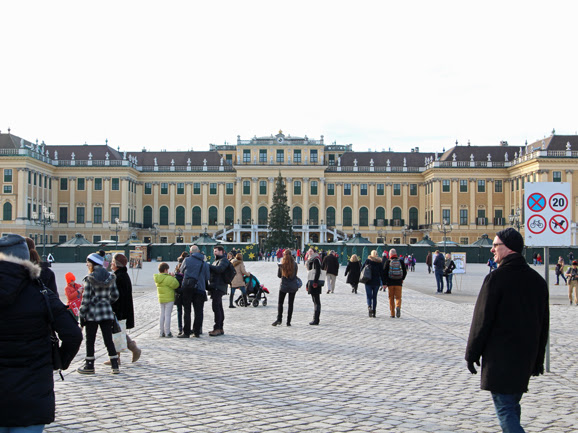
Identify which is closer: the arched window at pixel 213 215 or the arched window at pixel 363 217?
the arched window at pixel 363 217

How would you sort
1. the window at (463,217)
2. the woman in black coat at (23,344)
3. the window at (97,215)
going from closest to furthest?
the woman in black coat at (23,344) → the window at (463,217) → the window at (97,215)

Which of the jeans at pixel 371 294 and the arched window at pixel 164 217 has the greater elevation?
the arched window at pixel 164 217

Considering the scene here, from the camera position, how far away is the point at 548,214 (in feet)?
30.0

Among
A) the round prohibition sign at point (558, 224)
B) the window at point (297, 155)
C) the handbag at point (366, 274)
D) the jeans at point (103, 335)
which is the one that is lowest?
the jeans at point (103, 335)

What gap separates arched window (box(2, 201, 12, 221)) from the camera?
66750 millimetres

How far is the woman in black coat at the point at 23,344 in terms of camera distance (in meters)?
3.43

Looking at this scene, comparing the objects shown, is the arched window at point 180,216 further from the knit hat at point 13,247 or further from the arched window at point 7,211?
the knit hat at point 13,247

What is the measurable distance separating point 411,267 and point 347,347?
3304 centimetres

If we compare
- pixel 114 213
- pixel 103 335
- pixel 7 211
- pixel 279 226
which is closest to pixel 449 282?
pixel 103 335

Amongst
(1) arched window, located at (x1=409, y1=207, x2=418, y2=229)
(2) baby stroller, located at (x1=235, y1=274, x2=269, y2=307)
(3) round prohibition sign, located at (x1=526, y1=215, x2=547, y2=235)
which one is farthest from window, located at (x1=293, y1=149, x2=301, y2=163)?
(3) round prohibition sign, located at (x1=526, y1=215, x2=547, y2=235)

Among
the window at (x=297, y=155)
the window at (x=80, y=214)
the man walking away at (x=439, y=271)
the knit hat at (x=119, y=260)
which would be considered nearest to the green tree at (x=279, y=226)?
the window at (x=297, y=155)

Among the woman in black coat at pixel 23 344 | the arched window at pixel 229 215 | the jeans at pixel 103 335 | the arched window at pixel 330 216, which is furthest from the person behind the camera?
the arched window at pixel 229 215

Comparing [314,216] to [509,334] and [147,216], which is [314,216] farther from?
[509,334]

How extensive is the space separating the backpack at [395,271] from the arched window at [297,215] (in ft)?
223
